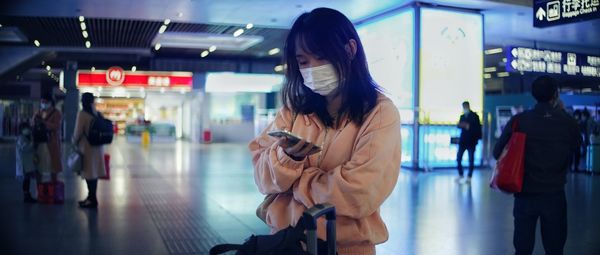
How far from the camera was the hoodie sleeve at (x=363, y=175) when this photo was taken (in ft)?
5.08

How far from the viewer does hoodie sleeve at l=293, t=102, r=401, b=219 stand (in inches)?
60.9

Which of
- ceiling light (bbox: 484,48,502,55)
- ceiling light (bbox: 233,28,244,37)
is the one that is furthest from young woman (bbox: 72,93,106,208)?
ceiling light (bbox: 484,48,502,55)

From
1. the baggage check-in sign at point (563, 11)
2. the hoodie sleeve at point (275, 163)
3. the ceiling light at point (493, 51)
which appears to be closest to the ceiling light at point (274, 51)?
the ceiling light at point (493, 51)

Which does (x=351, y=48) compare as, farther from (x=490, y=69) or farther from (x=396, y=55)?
(x=490, y=69)

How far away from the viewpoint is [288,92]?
183 centimetres

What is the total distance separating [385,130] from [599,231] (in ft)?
16.9

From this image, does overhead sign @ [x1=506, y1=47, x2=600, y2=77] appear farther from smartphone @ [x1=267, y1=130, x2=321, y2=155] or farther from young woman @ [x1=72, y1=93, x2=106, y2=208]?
smartphone @ [x1=267, y1=130, x2=321, y2=155]

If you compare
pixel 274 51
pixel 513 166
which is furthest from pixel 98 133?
pixel 274 51

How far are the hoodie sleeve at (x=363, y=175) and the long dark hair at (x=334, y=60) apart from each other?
0.23 ft

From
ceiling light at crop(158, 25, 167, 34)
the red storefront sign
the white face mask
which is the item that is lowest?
the white face mask

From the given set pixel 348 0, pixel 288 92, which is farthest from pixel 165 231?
pixel 348 0

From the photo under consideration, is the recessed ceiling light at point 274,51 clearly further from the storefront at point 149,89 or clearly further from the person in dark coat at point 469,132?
the person in dark coat at point 469,132

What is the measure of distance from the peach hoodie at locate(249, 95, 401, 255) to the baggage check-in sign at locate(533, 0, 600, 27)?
5867 millimetres

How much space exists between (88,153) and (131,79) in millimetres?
18665
